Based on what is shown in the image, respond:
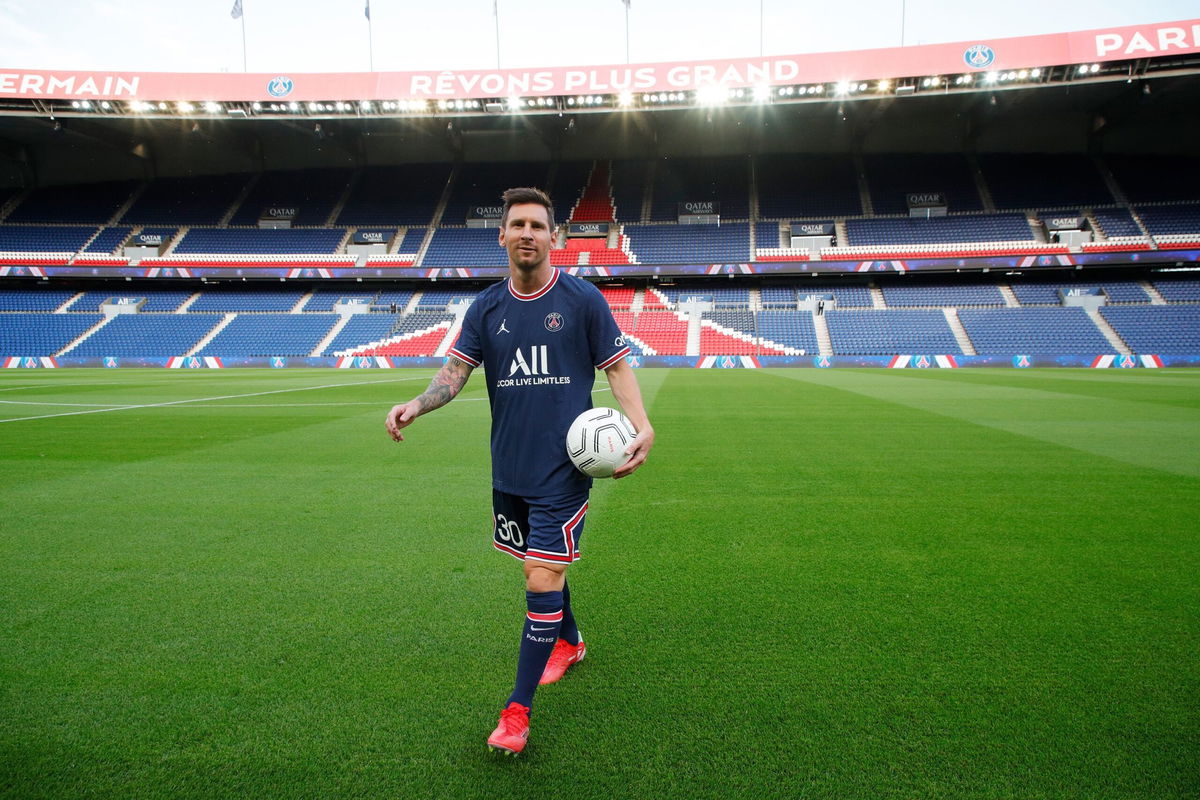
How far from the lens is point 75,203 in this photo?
136 feet

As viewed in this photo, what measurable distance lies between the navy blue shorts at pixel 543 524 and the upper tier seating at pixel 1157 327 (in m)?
37.1

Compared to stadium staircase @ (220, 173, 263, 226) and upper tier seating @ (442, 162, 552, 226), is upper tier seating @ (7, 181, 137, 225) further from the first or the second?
upper tier seating @ (442, 162, 552, 226)

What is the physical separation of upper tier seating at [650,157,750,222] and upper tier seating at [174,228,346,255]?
21000 millimetres

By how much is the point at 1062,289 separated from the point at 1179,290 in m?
5.27

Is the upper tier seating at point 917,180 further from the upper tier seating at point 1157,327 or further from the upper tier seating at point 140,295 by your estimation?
the upper tier seating at point 140,295

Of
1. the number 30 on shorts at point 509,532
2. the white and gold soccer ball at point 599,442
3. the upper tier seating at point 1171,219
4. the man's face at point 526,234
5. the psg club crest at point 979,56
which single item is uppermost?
the psg club crest at point 979,56

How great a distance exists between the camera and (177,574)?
12.1ft

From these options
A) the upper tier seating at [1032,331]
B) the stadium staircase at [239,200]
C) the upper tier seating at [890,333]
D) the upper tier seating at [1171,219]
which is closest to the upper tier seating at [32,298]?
the stadium staircase at [239,200]

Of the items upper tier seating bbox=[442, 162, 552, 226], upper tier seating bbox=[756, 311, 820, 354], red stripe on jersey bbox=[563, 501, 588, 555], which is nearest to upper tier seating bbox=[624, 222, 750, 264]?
upper tier seating bbox=[756, 311, 820, 354]

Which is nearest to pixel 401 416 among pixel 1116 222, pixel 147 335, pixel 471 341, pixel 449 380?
pixel 449 380

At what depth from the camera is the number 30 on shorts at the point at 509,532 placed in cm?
261

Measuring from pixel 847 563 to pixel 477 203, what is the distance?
41.8 meters

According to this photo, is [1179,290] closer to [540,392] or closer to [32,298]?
[540,392]

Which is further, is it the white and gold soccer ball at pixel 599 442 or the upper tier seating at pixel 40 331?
the upper tier seating at pixel 40 331
